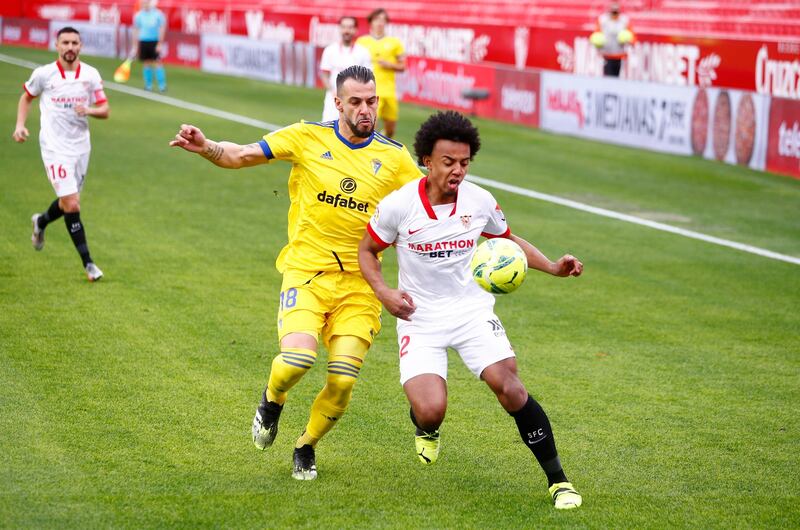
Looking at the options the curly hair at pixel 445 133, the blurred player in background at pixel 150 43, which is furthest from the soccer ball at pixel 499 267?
the blurred player in background at pixel 150 43

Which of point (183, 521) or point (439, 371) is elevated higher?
point (439, 371)

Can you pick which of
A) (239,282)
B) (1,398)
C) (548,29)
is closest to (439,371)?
(1,398)

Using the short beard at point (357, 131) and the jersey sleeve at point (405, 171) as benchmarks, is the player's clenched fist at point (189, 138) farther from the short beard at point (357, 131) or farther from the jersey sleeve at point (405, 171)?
the jersey sleeve at point (405, 171)

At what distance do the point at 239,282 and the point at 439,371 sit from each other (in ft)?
19.9

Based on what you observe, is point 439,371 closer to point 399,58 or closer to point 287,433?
point 287,433

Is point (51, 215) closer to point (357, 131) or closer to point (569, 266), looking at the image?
point (357, 131)

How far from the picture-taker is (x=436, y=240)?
662cm

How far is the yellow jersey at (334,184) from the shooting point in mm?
7043

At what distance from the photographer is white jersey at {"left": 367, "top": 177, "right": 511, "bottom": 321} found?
6.61 metres

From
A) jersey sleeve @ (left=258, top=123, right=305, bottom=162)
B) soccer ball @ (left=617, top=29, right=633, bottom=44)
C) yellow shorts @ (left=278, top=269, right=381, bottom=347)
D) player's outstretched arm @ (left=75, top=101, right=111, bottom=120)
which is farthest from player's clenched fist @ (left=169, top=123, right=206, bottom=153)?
soccer ball @ (left=617, top=29, right=633, bottom=44)

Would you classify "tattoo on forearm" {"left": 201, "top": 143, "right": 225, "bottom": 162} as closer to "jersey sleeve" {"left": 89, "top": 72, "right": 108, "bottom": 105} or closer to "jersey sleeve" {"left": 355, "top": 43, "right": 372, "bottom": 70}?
"jersey sleeve" {"left": 89, "top": 72, "right": 108, "bottom": 105}

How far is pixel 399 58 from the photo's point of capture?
2117 cm

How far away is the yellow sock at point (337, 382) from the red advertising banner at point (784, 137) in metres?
14.4

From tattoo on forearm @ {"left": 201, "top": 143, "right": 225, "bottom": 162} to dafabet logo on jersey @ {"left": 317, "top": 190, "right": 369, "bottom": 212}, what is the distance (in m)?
0.64
